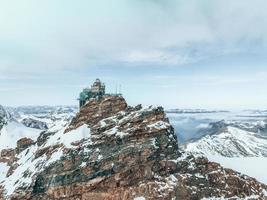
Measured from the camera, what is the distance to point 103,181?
187 metres

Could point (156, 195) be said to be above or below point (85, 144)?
below

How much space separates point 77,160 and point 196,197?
5054cm

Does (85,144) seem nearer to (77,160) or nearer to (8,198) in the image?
(77,160)

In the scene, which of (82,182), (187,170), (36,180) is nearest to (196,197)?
(187,170)

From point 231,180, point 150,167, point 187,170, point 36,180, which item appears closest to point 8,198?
point 36,180

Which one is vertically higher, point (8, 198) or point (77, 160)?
point (77, 160)

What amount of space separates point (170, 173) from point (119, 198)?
25.5 m

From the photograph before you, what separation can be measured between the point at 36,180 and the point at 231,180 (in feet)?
264

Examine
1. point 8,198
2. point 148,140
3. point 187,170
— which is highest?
point 148,140

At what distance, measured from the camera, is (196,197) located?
186375 millimetres

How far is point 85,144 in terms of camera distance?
19988 centimetres

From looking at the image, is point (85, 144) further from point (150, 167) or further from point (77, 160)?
point (150, 167)

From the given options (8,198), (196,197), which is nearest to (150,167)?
(196,197)

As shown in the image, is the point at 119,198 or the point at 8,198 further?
the point at 8,198
